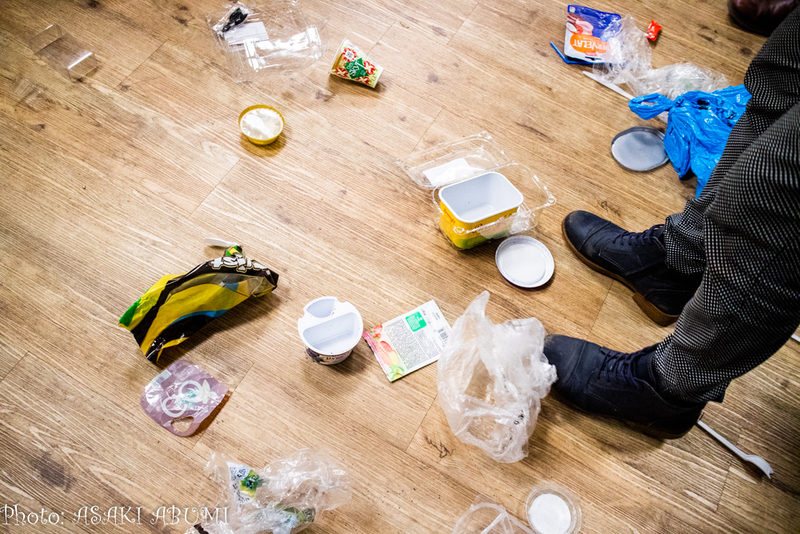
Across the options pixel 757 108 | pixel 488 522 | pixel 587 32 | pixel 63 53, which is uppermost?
pixel 757 108

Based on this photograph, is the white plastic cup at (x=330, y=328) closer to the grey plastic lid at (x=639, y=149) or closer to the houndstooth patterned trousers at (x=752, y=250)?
the houndstooth patterned trousers at (x=752, y=250)

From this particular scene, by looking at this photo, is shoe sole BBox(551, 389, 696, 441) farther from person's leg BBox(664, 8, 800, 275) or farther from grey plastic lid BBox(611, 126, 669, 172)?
grey plastic lid BBox(611, 126, 669, 172)

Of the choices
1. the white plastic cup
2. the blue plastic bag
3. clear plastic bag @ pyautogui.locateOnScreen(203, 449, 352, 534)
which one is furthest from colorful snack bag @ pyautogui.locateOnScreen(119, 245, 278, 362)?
the blue plastic bag

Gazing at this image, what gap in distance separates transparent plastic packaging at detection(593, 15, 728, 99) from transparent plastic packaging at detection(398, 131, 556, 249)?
49 cm

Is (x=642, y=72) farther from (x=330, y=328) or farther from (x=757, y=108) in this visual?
(x=330, y=328)

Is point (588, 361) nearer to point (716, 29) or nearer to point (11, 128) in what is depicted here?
point (716, 29)

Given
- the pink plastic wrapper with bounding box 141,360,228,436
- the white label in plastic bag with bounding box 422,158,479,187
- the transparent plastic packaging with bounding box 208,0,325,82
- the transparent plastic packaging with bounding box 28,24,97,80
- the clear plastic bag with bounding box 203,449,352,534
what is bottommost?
the clear plastic bag with bounding box 203,449,352,534

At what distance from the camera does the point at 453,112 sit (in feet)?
4.85

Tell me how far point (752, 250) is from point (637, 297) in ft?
1.70

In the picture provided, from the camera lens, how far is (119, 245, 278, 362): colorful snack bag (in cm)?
107

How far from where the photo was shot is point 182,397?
3.55 ft

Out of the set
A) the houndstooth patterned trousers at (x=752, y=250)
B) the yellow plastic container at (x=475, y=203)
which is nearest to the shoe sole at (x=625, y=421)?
the houndstooth patterned trousers at (x=752, y=250)

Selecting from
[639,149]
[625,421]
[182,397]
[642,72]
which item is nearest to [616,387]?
[625,421]

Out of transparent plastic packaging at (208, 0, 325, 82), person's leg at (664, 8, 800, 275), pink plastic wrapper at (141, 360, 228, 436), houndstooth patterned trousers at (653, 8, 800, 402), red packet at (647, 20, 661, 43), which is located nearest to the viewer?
houndstooth patterned trousers at (653, 8, 800, 402)
